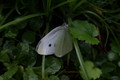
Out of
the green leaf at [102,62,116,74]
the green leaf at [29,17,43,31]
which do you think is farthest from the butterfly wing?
the green leaf at [102,62,116,74]

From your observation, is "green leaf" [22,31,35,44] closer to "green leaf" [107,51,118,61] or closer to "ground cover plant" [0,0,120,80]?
"ground cover plant" [0,0,120,80]

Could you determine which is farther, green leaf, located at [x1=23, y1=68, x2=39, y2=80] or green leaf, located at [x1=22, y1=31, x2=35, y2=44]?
green leaf, located at [x1=22, y1=31, x2=35, y2=44]

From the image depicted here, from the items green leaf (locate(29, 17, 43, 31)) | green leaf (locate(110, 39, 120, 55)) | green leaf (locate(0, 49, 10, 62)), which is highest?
green leaf (locate(29, 17, 43, 31))

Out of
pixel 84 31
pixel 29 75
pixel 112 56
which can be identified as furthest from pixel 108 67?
pixel 29 75

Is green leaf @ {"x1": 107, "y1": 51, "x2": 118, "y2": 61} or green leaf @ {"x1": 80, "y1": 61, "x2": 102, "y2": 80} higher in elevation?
green leaf @ {"x1": 107, "y1": 51, "x2": 118, "y2": 61}

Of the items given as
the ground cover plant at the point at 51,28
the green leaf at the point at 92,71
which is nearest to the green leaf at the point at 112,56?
the ground cover plant at the point at 51,28

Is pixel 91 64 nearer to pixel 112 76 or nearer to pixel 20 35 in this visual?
pixel 112 76

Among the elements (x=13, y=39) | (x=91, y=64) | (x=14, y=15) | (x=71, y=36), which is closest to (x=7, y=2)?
(x=14, y=15)
